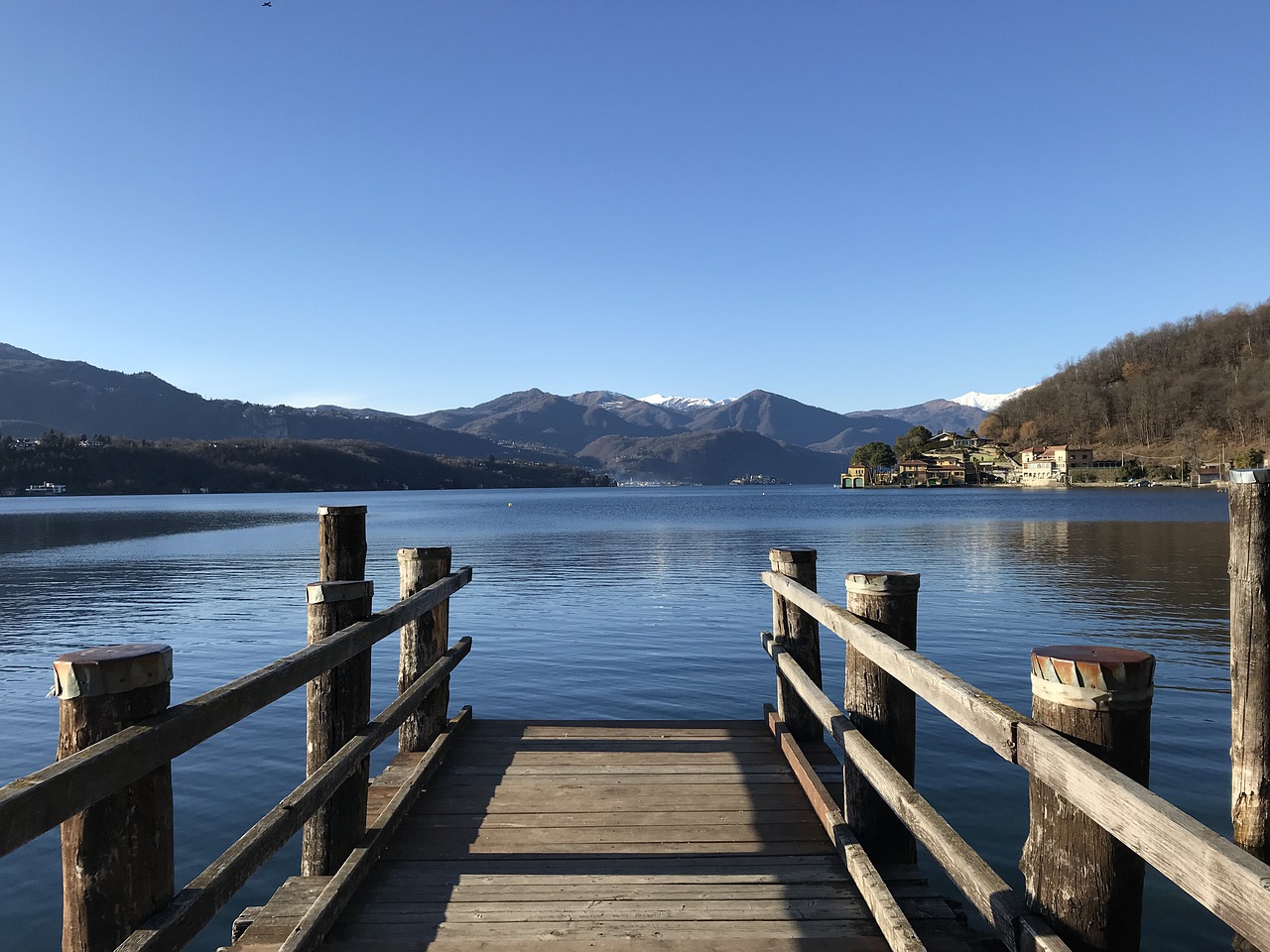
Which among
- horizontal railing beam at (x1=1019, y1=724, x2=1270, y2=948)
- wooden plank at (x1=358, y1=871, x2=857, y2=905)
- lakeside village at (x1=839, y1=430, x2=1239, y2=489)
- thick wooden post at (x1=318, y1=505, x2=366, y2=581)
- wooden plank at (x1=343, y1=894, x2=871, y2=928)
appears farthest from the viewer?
lakeside village at (x1=839, y1=430, x2=1239, y2=489)

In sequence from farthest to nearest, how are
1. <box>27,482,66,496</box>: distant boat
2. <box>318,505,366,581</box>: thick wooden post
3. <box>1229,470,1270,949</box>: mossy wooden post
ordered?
<box>27,482,66,496</box>: distant boat
<box>1229,470,1270,949</box>: mossy wooden post
<box>318,505,366,581</box>: thick wooden post

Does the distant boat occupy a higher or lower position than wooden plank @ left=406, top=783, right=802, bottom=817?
lower

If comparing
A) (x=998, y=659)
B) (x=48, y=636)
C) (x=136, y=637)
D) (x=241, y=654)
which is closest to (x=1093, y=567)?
(x=998, y=659)

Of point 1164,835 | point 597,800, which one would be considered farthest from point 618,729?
point 1164,835

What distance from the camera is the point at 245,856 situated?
310cm

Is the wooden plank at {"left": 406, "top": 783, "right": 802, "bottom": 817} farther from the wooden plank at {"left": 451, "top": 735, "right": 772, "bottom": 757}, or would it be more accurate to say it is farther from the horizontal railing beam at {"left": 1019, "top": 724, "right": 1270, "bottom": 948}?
the horizontal railing beam at {"left": 1019, "top": 724, "right": 1270, "bottom": 948}

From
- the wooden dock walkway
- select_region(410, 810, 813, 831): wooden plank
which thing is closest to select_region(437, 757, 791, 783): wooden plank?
the wooden dock walkway

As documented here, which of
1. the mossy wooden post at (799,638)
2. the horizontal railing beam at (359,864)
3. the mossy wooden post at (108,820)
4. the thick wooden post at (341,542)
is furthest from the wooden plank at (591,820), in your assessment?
the mossy wooden post at (108,820)

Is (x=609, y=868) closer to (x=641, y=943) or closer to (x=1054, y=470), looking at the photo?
(x=641, y=943)

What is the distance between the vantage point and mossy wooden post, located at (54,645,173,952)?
253 centimetres

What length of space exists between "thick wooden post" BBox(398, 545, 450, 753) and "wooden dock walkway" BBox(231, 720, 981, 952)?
28cm

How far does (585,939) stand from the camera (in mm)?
3850

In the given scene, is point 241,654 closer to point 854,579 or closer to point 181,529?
point 854,579

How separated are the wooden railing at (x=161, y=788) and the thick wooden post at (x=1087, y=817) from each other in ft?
8.89
